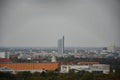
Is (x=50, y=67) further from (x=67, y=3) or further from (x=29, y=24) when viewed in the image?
(x=67, y=3)

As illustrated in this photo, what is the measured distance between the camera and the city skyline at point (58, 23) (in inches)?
189

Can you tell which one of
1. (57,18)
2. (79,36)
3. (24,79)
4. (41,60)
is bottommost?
(24,79)

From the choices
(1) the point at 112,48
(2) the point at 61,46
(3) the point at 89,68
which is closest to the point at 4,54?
(2) the point at 61,46

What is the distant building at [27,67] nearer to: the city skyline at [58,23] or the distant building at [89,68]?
the distant building at [89,68]

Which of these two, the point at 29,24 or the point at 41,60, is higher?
the point at 29,24

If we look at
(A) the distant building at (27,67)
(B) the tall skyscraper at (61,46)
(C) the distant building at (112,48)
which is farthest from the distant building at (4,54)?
(C) the distant building at (112,48)

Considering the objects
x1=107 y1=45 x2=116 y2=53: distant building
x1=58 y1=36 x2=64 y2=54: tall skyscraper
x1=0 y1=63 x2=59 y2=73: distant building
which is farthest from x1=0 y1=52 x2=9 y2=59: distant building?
x1=107 y1=45 x2=116 y2=53: distant building

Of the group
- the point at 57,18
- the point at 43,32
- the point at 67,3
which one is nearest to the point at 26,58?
the point at 43,32

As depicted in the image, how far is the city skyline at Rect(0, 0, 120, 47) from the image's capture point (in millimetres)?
4801

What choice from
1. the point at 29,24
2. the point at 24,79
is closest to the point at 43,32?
the point at 29,24

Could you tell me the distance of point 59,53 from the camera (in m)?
4.86

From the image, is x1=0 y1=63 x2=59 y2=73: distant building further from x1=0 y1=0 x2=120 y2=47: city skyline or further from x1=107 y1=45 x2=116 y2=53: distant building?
x1=107 y1=45 x2=116 y2=53: distant building

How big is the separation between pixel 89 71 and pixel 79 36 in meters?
0.68

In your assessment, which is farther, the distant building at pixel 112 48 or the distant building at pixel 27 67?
the distant building at pixel 112 48
